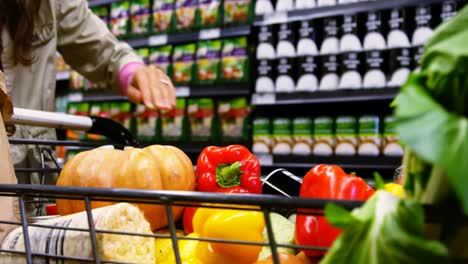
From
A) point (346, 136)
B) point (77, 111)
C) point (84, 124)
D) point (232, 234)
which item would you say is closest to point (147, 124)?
point (77, 111)

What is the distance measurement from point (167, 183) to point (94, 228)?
25cm

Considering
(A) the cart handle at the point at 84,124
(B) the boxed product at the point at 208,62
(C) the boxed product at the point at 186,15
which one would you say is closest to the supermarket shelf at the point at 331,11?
(B) the boxed product at the point at 208,62

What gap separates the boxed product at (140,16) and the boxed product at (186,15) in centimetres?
28

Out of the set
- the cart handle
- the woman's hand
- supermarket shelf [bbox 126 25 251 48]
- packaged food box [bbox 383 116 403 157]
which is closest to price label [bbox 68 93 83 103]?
supermarket shelf [bbox 126 25 251 48]

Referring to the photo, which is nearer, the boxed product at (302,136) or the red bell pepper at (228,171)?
the red bell pepper at (228,171)

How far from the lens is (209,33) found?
11.6 feet

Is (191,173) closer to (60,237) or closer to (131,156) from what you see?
(131,156)

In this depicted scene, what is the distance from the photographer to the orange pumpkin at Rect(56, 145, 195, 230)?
76 cm

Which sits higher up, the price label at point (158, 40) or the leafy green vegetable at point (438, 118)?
the price label at point (158, 40)

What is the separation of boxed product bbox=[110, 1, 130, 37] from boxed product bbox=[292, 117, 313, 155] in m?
1.58

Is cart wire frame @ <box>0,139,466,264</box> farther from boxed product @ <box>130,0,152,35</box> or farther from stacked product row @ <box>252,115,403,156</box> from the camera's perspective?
boxed product @ <box>130,0,152,35</box>

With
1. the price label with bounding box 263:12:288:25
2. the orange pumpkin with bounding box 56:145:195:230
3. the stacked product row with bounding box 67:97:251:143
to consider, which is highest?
the price label with bounding box 263:12:288:25

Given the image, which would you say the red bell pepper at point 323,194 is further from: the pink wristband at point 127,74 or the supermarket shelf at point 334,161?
the supermarket shelf at point 334,161

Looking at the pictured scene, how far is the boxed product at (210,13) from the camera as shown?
3531mm
